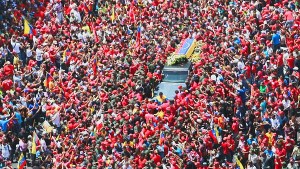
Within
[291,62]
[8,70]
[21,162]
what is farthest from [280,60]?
[8,70]

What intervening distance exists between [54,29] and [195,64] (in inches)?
366

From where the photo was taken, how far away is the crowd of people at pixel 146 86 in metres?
42.7

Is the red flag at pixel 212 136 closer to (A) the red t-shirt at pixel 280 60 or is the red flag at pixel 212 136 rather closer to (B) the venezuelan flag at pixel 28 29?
(A) the red t-shirt at pixel 280 60

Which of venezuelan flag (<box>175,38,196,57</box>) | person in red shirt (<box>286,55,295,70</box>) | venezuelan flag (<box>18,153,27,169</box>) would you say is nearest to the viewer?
venezuelan flag (<box>18,153,27,169</box>)

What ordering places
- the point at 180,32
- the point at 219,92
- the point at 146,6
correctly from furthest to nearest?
the point at 146,6
the point at 180,32
the point at 219,92

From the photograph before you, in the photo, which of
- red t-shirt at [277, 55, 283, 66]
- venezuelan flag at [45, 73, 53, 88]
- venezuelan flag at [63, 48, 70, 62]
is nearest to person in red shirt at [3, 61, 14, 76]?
venezuelan flag at [45, 73, 53, 88]

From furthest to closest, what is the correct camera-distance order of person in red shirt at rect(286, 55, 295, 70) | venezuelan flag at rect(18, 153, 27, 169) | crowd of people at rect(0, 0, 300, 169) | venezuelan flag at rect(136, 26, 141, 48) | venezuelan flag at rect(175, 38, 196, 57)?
venezuelan flag at rect(136, 26, 141, 48), venezuelan flag at rect(175, 38, 196, 57), person in red shirt at rect(286, 55, 295, 70), venezuelan flag at rect(18, 153, 27, 169), crowd of people at rect(0, 0, 300, 169)

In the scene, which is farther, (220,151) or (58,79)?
(58,79)

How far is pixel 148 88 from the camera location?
159ft

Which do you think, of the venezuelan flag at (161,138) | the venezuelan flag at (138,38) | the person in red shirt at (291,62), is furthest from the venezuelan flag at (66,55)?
the person in red shirt at (291,62)

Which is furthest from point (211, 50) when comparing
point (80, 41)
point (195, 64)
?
point (80, 41)

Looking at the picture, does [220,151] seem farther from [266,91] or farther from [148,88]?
[148,88]

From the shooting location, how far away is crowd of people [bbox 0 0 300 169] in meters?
42.7

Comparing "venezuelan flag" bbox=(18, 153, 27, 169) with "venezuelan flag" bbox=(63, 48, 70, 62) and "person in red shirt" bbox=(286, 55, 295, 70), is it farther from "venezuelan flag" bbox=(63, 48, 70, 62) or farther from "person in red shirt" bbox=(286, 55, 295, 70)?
"person in red shirt" bbox=(286, 55, 295, 70)
